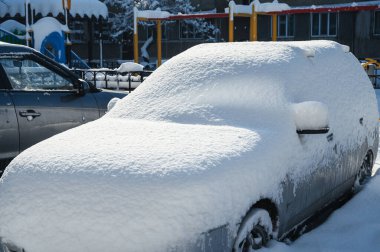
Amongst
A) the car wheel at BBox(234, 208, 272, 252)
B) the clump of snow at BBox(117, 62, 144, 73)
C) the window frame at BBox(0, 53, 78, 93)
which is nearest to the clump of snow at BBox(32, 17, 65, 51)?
the clump of snow at BBox(117, 62, 144, 73)

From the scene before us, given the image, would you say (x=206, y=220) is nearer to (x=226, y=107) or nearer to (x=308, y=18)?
(x=226, y=107)

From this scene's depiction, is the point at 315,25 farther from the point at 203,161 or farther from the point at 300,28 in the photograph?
the point at 203,161

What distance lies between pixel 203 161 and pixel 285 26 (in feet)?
98.4

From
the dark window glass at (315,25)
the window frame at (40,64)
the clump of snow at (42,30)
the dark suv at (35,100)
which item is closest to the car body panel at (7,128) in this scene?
the dark suv at (35,100)

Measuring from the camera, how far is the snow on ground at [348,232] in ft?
12.1

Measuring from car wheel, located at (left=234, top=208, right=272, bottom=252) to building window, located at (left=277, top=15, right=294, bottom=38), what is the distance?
29.5m

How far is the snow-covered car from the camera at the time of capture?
9.07ft

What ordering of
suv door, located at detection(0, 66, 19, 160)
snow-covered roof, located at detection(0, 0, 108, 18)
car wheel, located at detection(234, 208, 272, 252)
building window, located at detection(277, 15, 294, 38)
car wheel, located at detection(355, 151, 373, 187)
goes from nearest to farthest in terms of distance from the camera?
car wheel, located at detection(234, 208, 272, 252)
car wheel, located at detection(355, 151, 373, 187)
suv door, located at detection(0, 66, 19, 160)
snow-covered roof, located at detection(0, 0, 108, 18)
building window, located at detection(277, 15, 294, 38)

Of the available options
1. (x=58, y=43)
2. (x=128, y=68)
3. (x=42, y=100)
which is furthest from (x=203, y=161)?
(x=58, y=43)

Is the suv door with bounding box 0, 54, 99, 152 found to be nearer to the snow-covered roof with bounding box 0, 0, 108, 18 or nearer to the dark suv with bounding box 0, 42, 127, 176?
the dark suv with bounding box 0, 42, 127, 176

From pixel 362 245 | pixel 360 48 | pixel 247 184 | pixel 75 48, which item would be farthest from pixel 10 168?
pixel 75 48

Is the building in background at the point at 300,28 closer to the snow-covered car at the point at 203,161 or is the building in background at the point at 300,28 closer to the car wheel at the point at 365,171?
the car wheel at the point at 365,171

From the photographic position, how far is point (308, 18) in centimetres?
3062

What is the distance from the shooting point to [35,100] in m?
5.84
